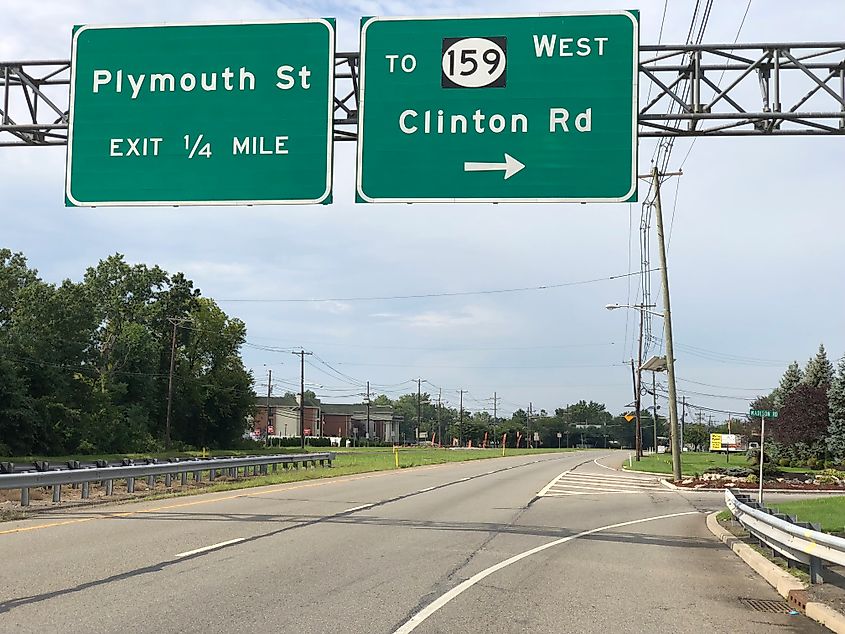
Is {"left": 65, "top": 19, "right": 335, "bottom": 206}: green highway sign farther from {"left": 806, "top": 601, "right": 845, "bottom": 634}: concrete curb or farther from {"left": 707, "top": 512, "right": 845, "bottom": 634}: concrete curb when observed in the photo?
{"left": 806, "top": 601, "right": 845, "bottom": 634}: concrete curb

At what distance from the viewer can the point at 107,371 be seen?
Result: 84062mm

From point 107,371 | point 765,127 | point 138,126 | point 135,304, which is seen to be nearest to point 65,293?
point 107,371

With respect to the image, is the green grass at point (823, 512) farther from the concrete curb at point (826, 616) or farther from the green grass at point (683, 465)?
the green grass at point (683, 465)

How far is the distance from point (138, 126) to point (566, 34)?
694 cm

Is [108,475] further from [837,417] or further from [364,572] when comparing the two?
[837,417]

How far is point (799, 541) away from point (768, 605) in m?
1.09

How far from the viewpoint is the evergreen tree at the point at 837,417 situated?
57375mm

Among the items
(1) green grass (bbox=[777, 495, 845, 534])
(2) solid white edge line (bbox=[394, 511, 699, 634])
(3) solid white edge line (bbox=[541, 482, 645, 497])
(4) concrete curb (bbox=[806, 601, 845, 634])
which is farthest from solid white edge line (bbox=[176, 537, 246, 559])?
(3) solid white edge line (bbox=[541, 482, 645, 497])

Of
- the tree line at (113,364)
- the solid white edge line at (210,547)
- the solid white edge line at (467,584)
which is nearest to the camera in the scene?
the solid white edge line at (467,584)

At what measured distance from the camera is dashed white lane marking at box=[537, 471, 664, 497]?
3103cm

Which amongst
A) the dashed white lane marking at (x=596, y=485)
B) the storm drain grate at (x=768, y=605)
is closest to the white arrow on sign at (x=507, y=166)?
the storm drain grate at (x=768, y=605)

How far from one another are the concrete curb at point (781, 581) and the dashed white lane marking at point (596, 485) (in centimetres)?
1360

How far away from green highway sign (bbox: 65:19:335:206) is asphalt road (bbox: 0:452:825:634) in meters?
5.49

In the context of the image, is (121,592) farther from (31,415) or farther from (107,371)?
(107,371)
